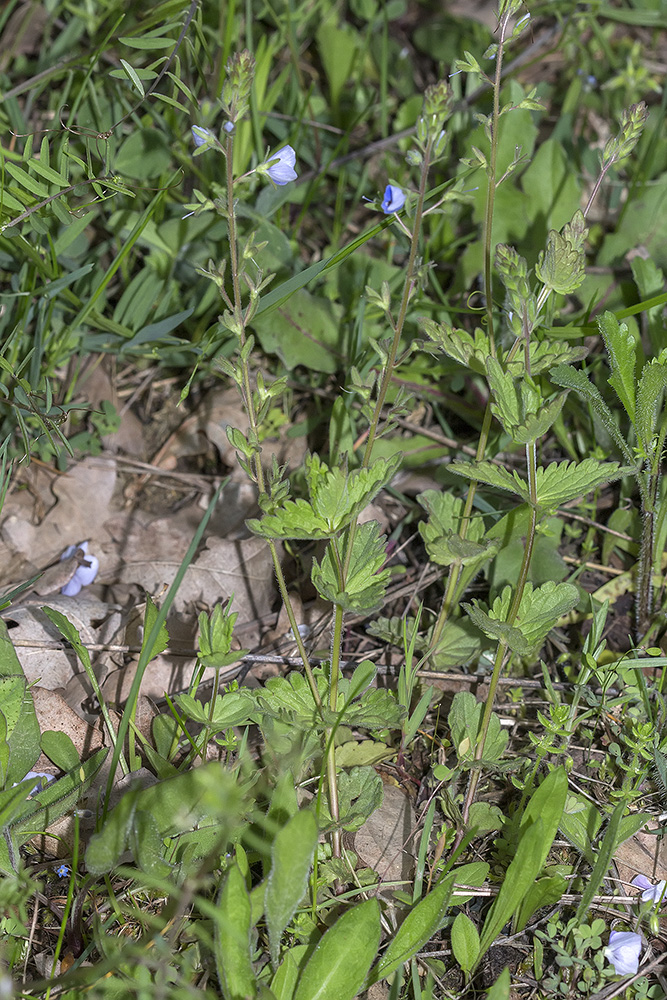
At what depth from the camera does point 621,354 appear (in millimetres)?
2488

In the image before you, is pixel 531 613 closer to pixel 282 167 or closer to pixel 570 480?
pixel 570 480

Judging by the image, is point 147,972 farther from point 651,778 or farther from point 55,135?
point 55,135

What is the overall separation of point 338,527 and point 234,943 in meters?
0.96

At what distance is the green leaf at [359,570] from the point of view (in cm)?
209

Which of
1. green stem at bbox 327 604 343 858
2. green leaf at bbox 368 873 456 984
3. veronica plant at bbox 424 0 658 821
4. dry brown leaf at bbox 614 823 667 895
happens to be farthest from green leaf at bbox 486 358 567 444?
dry brown leaf at bbox 614 823 667 895

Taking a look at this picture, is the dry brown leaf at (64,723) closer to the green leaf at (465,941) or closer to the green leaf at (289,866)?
the green leaf at (289,866)

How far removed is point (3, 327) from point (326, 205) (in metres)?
1.56

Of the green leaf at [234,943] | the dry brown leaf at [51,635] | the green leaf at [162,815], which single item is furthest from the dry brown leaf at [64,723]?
the green leaf at [234,943]

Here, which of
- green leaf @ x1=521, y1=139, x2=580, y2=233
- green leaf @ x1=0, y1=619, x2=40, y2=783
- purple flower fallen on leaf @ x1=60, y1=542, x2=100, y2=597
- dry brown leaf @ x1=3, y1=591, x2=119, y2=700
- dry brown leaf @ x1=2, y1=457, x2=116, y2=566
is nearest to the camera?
green leaf @ x1=0, y1=619, x2=40, y2=783

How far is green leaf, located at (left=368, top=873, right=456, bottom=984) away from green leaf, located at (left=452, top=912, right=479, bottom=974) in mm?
107

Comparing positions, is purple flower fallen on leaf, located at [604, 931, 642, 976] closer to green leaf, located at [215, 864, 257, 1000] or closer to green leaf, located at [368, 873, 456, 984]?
green leaf, located at [368, 873, 456, 984]

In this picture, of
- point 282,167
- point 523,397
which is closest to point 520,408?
point 523,397

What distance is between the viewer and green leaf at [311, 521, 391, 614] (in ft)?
6.85

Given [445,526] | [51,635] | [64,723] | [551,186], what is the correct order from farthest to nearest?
[551,186], [51,635], [445,526], [64,723]
